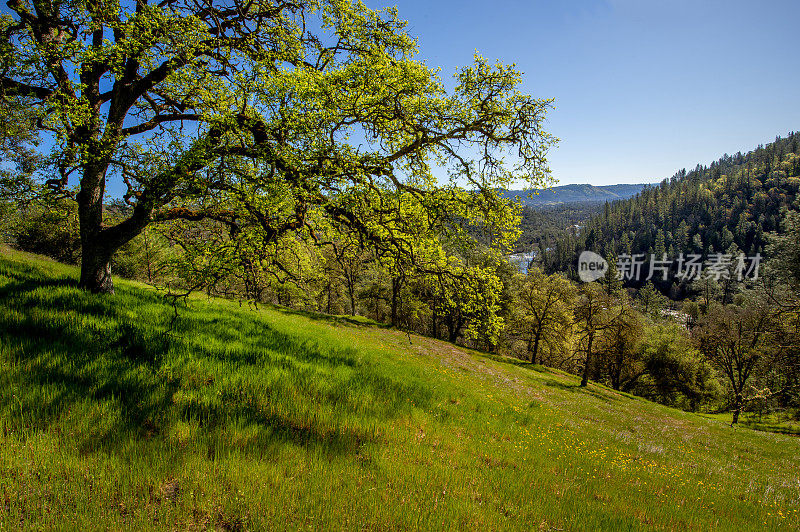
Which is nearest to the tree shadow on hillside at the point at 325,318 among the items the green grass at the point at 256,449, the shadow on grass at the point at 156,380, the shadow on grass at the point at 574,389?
the shadow on grass at the point at 574,389

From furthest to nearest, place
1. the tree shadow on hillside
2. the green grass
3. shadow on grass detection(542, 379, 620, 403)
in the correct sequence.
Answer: shadow on grass detection(542, 379, 620, 403) < the tree shadow on hillside < the green grass

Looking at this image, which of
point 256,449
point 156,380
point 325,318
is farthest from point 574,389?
point 156,380

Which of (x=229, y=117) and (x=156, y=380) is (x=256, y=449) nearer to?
(x=156, y=380)

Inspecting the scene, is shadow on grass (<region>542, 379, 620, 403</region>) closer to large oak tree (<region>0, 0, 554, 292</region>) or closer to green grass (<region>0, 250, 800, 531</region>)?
green grass (<region>0, 250, 800, 531</region>)

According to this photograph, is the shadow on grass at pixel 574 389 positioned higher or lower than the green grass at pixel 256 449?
lower

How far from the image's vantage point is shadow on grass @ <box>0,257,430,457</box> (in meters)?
4.00

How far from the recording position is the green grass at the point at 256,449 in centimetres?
304

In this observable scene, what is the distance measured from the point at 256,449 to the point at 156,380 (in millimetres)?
2427

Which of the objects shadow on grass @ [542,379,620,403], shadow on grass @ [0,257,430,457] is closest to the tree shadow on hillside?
shadow on grass @ [542,379,620,403]

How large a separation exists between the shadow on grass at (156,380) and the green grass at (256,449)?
0.03 meters

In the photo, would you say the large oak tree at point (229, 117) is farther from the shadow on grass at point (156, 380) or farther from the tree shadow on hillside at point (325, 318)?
the tree shadow on hillside at point (325, 318)

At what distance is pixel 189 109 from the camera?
31.7ft

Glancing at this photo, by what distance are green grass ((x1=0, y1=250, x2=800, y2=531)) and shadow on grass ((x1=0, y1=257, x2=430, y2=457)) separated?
3 cm

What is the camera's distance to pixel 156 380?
5.09 meters
